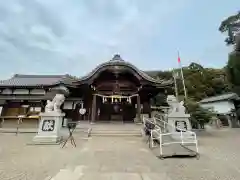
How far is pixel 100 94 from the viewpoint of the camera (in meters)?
14.4

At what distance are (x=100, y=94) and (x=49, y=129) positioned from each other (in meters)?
6.26

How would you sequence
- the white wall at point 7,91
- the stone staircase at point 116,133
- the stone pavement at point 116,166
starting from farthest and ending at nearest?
the white wall at point 7,91, the stone staircase at point 116,133, the stone pavement at point 116,166

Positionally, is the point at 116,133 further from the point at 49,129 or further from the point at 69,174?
the point at 69,174

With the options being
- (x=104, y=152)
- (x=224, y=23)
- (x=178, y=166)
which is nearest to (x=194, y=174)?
(x=178, y=166)

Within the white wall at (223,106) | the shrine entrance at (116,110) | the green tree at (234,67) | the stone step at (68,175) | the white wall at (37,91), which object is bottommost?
the stone step at (68,175)

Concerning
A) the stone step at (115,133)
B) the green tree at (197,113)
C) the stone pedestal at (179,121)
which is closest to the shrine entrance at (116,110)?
the stone step at (115,133)

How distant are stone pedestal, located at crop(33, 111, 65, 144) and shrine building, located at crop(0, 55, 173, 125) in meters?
3.74

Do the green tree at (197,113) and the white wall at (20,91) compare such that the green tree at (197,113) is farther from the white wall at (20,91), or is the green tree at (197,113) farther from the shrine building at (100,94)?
the white wall at (20,91)

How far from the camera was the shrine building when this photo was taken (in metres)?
13.4

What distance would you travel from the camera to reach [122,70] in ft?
44.0

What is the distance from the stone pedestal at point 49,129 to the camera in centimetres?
838

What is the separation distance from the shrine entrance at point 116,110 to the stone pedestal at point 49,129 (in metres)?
6.76

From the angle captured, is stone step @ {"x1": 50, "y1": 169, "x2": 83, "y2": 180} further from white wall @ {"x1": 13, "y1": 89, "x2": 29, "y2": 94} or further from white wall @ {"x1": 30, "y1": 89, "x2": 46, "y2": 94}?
white wall @ {"x1": 13, "y1": 89, "x2": 29, "y2": 94}

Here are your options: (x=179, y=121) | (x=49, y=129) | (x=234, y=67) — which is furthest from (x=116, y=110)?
(x=234, y=67)
